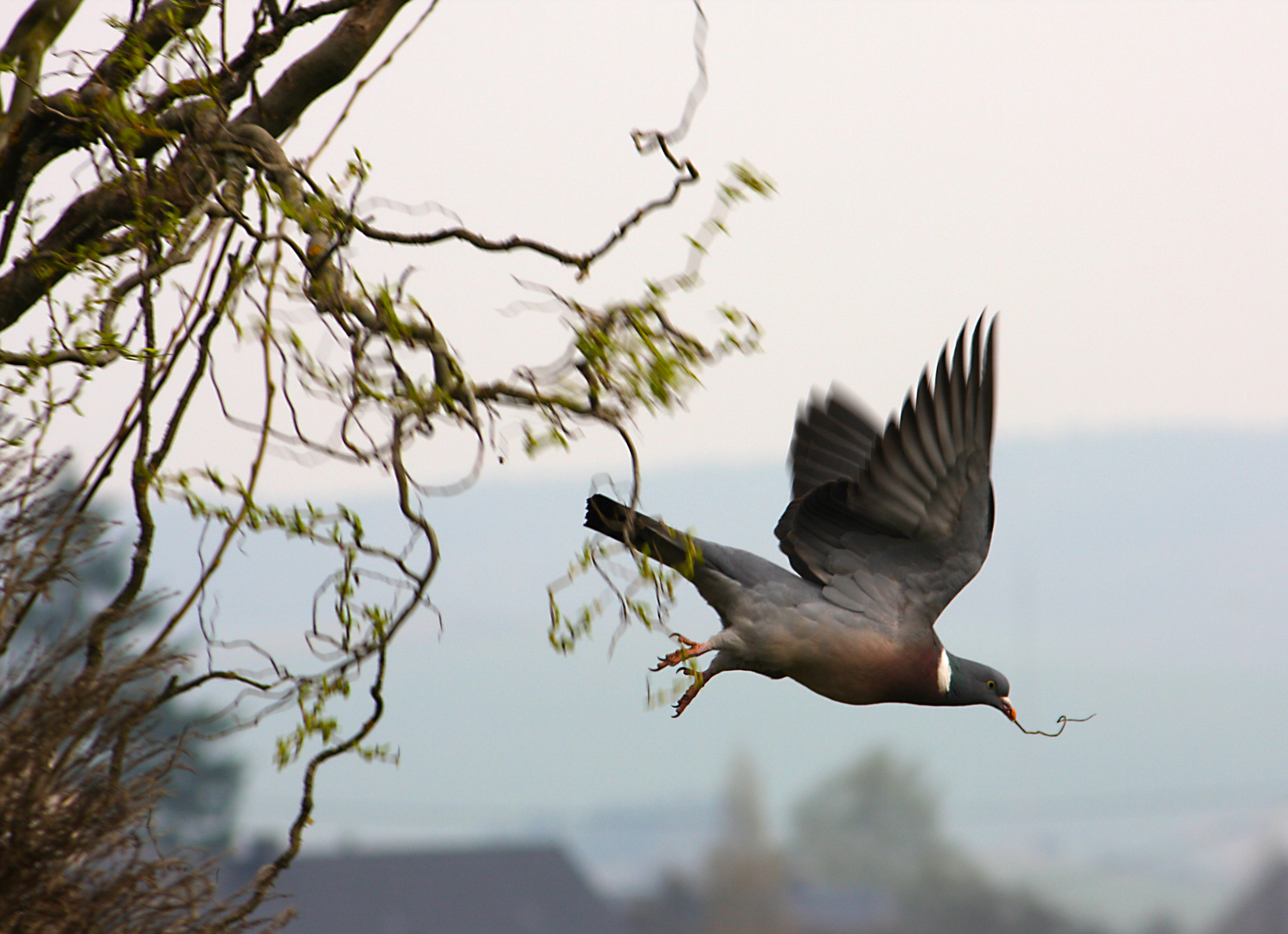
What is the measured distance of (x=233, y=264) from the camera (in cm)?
271

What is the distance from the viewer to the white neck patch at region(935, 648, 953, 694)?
282 cm

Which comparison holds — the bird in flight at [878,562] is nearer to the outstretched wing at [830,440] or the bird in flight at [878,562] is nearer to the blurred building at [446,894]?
the outstretched wing at [830,440]

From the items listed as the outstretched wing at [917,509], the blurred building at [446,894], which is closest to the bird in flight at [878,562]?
the outstretched wing at [917,509]

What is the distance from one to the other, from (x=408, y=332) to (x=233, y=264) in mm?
514

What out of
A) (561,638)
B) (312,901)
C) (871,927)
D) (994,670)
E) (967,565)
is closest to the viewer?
(561,638)

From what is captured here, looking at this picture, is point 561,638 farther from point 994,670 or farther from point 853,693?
point 994,670

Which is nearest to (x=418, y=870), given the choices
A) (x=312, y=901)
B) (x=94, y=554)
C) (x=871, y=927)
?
(x=312, y=901)

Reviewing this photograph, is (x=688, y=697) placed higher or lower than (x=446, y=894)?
lower

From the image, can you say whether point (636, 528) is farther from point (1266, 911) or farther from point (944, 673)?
point (1266, 911)

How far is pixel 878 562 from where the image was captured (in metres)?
2.81

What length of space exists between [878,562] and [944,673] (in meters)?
0.29

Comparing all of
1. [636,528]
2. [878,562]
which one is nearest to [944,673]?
[878,562]

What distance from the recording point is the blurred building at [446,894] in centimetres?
1870

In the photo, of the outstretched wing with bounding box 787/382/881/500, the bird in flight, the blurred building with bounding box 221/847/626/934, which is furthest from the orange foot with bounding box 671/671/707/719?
the blurred building with bounding box 221/847/626/934
